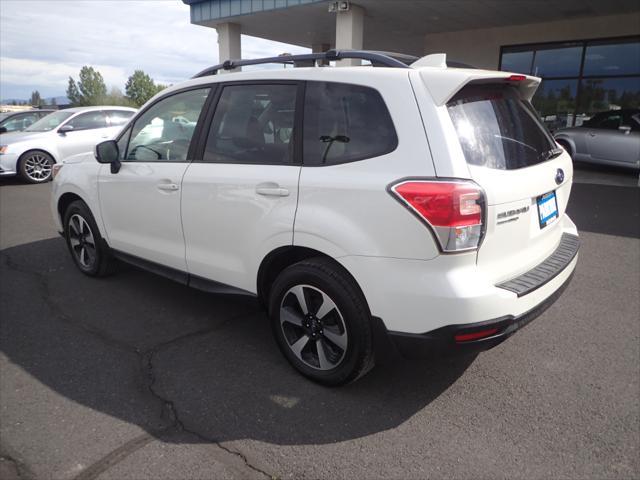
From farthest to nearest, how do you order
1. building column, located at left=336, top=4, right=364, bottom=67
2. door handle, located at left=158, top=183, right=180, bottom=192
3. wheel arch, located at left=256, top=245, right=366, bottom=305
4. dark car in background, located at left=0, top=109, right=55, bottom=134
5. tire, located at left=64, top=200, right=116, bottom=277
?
dark car in background, located at left=0, top=109, right=55, bottom=134, building column, located at left=336, top=4, right=364, bottom=67, tire, located at left=64, top=200, right=116, bottom=277, door handle, located at left=158, top=183, right=180, bottom=192, wheel arch, located at left=256, top=245, right=366, bottom=305

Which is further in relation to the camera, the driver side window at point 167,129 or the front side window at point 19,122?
the front side window at point 19,122

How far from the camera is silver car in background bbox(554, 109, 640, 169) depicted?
33.8 feet

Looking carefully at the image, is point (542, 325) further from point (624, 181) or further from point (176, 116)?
point (624, 181)

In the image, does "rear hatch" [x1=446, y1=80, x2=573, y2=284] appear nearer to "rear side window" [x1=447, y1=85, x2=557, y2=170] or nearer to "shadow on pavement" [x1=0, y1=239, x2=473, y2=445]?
"rear side window" [x1=447, y1=85, x2=557, y2=170]

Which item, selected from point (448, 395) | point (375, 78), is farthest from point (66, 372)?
point (375, 78)

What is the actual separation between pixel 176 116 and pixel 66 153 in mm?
8625

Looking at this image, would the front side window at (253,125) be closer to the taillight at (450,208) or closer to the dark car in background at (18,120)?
the taillight at (450,208)

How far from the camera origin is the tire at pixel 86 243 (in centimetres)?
448

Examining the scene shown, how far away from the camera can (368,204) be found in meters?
2.41

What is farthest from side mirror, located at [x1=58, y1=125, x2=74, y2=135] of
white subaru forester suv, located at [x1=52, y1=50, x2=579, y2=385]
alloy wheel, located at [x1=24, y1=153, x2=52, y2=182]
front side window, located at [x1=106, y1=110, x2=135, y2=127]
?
white subaru forester suv, located at [x1=52, y1=50, x2=579, y2=385]

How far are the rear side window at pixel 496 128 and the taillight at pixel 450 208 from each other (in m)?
0.21

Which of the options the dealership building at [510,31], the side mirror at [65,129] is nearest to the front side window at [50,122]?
the side mirror at [65,129]

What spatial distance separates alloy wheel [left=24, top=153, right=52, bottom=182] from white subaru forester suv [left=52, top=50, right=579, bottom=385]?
8819 mm

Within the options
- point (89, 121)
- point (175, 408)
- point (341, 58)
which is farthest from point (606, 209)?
point (89, 121)
